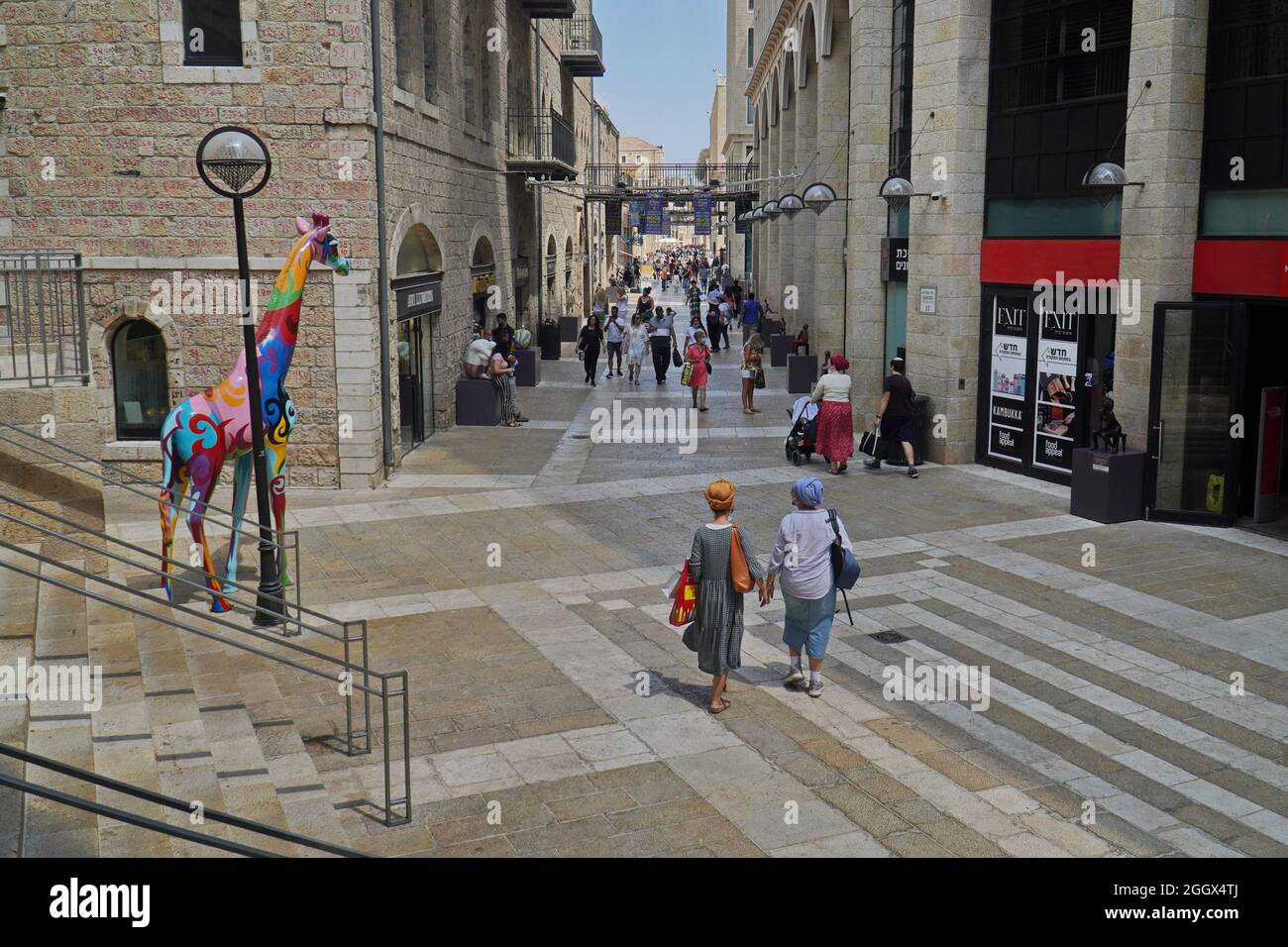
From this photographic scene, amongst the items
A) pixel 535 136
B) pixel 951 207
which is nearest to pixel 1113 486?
pixel 951 207

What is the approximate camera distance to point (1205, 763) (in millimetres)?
8227

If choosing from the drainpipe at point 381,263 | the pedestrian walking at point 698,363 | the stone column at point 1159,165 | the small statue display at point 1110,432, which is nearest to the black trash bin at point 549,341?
the pedestrian walking at point 698,363

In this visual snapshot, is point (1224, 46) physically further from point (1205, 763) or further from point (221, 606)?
point (221, 606)

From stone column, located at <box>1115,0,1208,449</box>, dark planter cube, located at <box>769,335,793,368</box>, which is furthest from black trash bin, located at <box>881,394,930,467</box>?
dark planter cube, located at <box>769,335,793,368</box>

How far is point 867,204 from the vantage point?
22.6 metres

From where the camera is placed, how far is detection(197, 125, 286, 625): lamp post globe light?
9.91 m

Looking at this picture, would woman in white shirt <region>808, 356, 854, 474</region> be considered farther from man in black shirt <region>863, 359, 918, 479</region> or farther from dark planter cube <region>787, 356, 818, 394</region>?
dark planter cube <region>787, 356, 818, 394</region>

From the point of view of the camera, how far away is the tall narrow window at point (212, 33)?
16.7m

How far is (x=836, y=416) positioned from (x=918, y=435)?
1868 mm

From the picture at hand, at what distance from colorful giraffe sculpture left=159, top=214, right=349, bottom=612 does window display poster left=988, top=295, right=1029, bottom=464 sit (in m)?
10.2

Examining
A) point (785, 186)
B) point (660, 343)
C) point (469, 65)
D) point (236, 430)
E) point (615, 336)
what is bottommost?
point (236, 430)

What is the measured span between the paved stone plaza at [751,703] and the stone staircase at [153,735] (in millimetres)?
34

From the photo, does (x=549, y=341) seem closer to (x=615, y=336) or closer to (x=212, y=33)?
(x=615, y=336)
